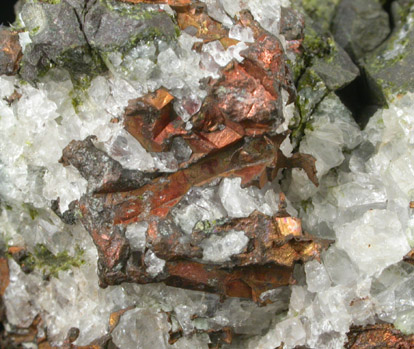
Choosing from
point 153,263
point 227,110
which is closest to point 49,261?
point 153,263

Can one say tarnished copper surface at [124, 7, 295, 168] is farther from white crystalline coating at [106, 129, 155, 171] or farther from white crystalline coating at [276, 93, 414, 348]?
white crystalline coating at [276, 93, 414, 348]

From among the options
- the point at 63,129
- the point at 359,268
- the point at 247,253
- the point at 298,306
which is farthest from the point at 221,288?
the point at 63,129

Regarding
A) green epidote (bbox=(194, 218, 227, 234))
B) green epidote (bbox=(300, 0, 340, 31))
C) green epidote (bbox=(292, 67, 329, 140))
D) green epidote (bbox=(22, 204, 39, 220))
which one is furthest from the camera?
green epidote (bbox=(300, 0, 340, 31))

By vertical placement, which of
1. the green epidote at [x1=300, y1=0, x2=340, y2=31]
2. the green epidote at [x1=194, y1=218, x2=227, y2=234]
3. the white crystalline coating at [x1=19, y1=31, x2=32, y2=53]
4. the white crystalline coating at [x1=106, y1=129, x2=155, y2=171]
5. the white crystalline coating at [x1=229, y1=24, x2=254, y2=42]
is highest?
the white crystalline coating at [x1=229, y1=24, x2=254, y2=42]

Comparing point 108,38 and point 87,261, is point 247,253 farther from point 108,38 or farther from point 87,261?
point 108,38

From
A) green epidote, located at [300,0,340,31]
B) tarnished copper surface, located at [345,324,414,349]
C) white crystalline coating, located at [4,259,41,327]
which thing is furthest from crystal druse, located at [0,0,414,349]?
green epidote, located at [300,0,340,31]

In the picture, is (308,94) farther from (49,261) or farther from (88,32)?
(49,261)

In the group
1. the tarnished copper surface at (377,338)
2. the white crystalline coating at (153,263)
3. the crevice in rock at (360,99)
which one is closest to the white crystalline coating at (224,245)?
the white crystalline coating at (153,263)

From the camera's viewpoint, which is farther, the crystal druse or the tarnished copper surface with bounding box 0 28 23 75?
the tarnished copper surface with bounding box 0 28 23 75
